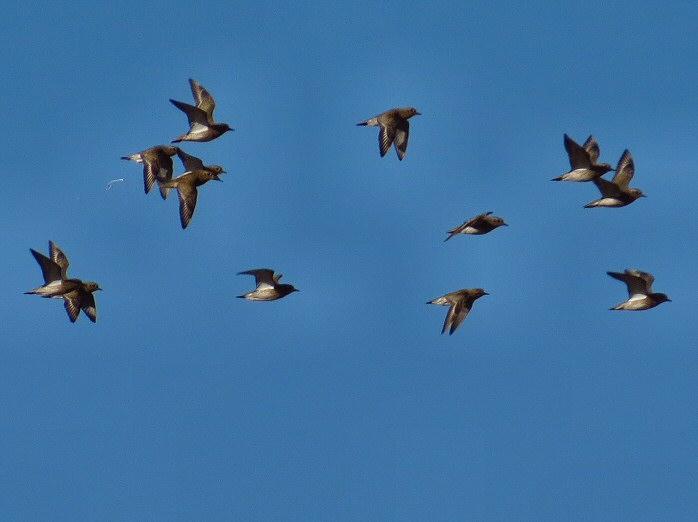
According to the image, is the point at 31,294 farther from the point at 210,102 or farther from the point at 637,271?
the point at 637,271

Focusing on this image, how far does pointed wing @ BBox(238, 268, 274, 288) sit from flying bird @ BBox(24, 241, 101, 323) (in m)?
3.31

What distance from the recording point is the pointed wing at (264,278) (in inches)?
1358

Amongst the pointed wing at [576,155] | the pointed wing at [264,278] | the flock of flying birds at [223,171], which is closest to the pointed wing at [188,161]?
the flock of flying birds at [223,171]

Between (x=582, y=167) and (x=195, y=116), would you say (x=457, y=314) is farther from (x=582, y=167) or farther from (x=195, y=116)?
(x=195, y=116)

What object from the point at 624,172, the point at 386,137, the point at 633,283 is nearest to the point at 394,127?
the point at 386,137

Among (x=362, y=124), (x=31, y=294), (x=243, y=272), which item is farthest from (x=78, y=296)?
(x=362, y=124)

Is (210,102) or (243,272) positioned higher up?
(210,102)

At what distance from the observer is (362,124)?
116 ft

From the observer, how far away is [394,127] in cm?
3547

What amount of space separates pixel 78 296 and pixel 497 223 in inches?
353

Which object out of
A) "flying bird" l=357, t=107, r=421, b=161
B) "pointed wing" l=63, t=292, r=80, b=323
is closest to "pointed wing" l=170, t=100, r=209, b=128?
"flying bird" l=357, t=107, r=421, b=161

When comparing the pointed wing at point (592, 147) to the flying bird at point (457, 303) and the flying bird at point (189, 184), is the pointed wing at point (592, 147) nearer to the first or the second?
the flying bird at point (457, 303)

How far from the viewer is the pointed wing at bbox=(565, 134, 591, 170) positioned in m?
34.2

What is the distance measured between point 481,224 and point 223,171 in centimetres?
551
